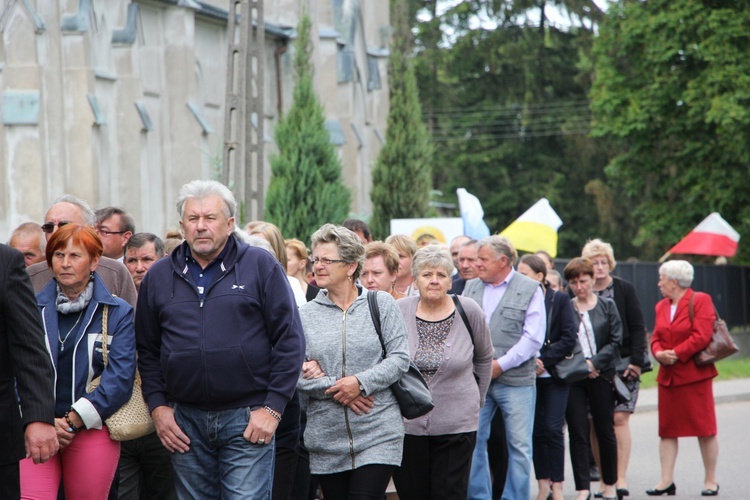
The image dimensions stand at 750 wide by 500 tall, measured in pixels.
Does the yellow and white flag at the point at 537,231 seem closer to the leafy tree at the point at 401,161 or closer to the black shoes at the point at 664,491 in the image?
the black shoes at the point at 664,491

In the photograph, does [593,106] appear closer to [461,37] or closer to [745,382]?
[461,37]

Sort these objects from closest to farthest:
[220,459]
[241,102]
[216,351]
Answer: [216,351] → [220,459] → [241,102]

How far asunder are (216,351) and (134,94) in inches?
956

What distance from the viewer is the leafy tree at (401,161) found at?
1369 inches

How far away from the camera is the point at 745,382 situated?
23266 mm

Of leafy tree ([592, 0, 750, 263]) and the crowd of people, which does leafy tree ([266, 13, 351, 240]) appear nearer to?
leafy tree ([592, 0, 750, 263])

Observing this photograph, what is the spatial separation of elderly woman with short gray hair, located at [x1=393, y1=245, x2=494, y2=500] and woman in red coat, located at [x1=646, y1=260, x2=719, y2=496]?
13.3 ft

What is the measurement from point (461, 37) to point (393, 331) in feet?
148

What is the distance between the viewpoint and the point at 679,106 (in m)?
37.4

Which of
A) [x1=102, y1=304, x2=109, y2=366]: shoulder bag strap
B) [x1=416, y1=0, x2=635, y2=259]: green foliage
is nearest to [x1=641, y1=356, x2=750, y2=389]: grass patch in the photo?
[x1=102, y1=304, x2=109, y2=366]: shoulder bag strap

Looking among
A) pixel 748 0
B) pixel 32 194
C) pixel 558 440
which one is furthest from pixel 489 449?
pixel 748 0

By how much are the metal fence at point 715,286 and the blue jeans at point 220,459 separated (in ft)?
77.7

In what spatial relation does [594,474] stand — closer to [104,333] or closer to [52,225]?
[52,225]

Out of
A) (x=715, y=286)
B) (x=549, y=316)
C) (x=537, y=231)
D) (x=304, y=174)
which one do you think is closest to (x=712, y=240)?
(x=715, y=286)
